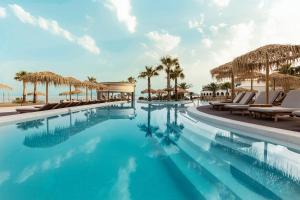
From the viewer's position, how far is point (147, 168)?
14.8 feet

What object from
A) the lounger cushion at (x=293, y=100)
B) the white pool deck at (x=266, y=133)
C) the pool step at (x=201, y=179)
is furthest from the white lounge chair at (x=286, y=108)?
the pool step at (x=201, y=179)

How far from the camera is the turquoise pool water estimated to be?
3389 mm

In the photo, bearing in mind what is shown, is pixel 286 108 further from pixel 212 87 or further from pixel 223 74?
pixel 212 87

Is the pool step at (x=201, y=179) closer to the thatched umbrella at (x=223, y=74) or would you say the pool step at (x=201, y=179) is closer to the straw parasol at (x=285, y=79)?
the thatched umbrella at (x=223, y=74)

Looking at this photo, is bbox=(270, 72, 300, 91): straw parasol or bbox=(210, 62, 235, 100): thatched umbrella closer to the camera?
bbox=(210, 62, 235, 100): thatched umbrella

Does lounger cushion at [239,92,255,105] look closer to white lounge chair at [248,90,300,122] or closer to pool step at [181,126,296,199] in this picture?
white lounge chair at [248,90,300,122]

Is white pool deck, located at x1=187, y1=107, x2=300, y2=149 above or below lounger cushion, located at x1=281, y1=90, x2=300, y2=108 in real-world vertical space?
below

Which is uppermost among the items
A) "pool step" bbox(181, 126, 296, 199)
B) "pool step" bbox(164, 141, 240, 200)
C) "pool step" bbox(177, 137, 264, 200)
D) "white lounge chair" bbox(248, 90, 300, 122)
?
"white lounge chair" bbox(248, 90, 300, 122)

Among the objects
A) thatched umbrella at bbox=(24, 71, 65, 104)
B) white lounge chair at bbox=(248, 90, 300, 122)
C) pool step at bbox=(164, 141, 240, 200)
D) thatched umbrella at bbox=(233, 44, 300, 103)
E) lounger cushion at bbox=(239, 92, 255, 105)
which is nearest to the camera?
pool step at bbox=(164, 141, 240, 200)

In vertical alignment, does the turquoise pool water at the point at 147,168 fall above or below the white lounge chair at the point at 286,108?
below

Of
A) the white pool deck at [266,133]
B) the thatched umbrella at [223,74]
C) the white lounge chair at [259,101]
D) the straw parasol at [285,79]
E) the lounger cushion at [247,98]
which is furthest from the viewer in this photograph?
the straw parasol at [285,79]

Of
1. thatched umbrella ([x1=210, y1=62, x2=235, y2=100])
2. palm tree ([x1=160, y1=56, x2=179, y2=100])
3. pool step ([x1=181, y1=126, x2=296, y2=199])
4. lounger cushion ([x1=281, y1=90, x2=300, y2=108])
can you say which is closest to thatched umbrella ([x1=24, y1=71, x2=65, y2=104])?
thatched umbrella ([x1=210, y1=62, x2=235, y2=100])

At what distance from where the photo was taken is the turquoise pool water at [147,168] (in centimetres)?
339

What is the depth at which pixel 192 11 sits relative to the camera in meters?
19.9
